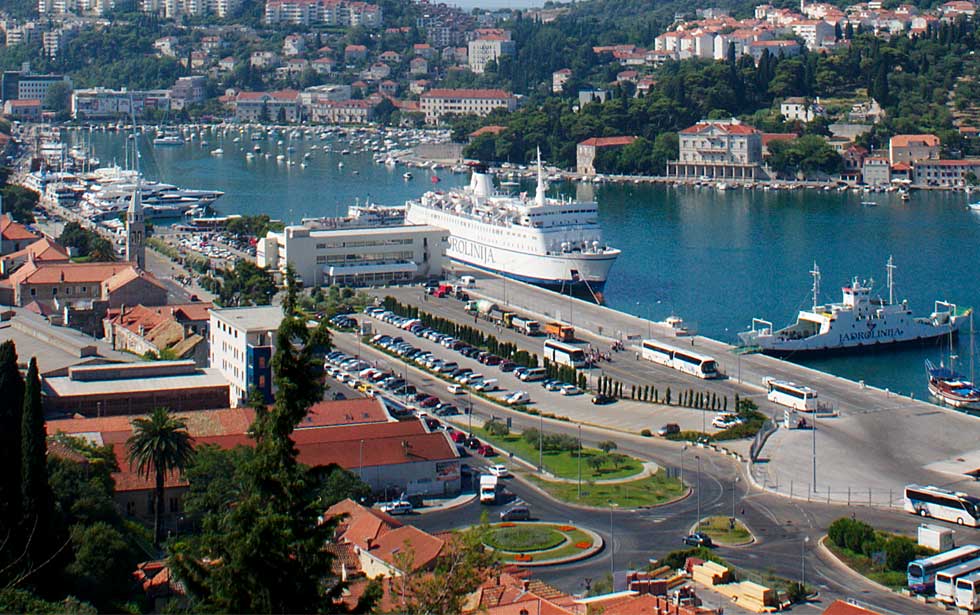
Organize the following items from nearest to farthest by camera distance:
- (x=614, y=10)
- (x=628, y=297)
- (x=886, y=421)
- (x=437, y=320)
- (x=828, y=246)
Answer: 1. (x=886, y=421)
2. (x=437, y=320)
3. (x=628, y=297)
4. (x=828, y=246)
5. (x=614, y=10)

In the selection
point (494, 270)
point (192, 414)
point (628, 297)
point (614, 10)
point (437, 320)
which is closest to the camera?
point (192, 414)

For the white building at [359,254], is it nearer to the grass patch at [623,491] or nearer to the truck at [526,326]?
the truck at [526,326]

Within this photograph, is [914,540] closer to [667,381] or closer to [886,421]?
[886,421]

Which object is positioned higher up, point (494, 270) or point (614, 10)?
point (614, 10)

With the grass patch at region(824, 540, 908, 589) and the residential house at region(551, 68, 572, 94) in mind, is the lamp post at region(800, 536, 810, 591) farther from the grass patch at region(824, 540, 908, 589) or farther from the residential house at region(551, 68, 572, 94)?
the residential house at region(551, 68, 572, 94)

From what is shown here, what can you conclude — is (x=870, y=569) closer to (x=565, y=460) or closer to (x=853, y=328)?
(x=565, y=460)

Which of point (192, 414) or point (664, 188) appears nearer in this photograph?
point (192, 414)

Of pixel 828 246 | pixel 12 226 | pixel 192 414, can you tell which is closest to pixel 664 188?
pixel 828 246

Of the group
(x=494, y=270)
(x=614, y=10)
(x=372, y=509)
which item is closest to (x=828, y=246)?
(x=494, y=270)

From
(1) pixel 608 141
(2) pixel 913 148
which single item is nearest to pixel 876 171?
(2) pixel 913 148
